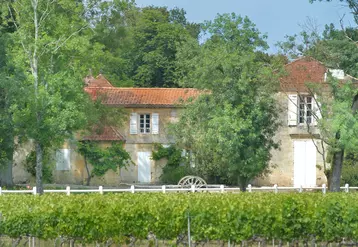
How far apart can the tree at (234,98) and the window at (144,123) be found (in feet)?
35.9

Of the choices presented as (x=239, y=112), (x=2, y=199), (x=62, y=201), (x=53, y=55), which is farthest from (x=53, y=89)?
(x=62, y=201)

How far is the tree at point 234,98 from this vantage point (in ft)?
135

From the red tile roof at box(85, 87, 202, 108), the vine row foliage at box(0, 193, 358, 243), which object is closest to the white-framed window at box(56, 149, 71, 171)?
the red tile roof at box(85, 87, 202, 108)

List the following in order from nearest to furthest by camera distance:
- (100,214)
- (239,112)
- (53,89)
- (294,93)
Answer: (100,214) < (53,89) < (239,112) < (294,93)

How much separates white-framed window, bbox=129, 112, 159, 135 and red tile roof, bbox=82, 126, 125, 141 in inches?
74.6

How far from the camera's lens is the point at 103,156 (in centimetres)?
4978

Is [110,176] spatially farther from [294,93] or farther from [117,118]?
[294,93]

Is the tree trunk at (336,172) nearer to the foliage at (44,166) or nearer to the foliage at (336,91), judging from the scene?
the foliage at (336,91)

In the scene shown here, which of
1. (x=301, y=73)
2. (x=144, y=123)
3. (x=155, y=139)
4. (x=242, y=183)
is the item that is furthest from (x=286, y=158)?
(x=242, y=183)

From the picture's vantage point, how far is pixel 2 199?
26.1 m

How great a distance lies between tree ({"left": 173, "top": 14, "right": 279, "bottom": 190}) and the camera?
135ft

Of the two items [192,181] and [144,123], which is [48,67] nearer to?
[192,181]

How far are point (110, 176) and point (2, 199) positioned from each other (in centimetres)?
2625

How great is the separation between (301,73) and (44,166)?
612 inches
